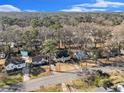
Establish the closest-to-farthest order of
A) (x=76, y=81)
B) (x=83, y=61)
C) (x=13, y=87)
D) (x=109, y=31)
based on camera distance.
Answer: (x=13, y=87)
(x=76, y=81)
(x=83, y=61)
(x=109, y=31)

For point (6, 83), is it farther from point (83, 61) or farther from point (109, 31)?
point (109, 31)

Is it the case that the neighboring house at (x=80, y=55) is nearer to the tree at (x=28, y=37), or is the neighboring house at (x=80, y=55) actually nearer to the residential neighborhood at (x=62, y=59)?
the residential neighborhood at (x=62, y=59)

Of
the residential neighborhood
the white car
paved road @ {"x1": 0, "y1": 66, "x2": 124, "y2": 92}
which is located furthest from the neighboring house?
the white car

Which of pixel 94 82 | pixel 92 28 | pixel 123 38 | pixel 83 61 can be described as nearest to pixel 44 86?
pixel 94 82

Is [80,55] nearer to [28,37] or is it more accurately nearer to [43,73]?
[43,73]

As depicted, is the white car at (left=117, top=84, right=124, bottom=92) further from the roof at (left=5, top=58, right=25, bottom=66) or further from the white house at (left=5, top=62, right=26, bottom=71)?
the roof at (left=5, top=58, right=25, bottom=66)

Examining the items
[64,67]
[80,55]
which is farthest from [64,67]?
[80,55]
